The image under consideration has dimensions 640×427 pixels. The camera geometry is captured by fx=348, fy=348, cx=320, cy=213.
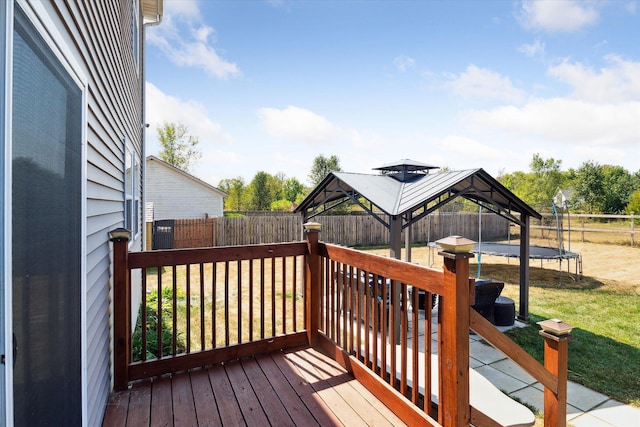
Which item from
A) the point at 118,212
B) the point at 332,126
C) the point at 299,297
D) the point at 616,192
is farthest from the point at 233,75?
the point at 332,126

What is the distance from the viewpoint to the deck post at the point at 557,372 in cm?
211

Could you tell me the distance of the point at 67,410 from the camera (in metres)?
1.49

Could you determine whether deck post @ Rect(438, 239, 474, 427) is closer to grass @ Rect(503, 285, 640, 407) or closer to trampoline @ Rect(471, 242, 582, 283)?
grass @ Rect(503, 285, 640, 407)

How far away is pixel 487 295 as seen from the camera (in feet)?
18.4

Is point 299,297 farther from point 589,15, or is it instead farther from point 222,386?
point 589,15

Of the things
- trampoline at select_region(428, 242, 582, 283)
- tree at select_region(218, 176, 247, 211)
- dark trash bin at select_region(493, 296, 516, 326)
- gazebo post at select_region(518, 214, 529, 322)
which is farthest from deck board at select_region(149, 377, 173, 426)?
tree at select_region(218, 176, 247, 211)

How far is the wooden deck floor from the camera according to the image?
2.36 meters

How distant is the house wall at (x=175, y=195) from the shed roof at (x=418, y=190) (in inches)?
491

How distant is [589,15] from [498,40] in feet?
10.6

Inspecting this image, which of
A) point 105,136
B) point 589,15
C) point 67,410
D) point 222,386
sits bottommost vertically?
point 222,386

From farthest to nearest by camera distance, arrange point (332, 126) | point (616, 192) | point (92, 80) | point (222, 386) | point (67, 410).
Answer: point (332, 126) < point (616, 192) < point (222, 386) < point (92, 80) < point (67, 410)

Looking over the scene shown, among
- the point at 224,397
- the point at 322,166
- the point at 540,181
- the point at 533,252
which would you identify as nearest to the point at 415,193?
the point at 224,397

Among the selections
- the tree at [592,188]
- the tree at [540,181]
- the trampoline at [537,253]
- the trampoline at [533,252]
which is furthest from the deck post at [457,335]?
A: the tree at [540,181]

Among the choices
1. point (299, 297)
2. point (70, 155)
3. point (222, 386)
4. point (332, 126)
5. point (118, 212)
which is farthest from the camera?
point (332, 126)
